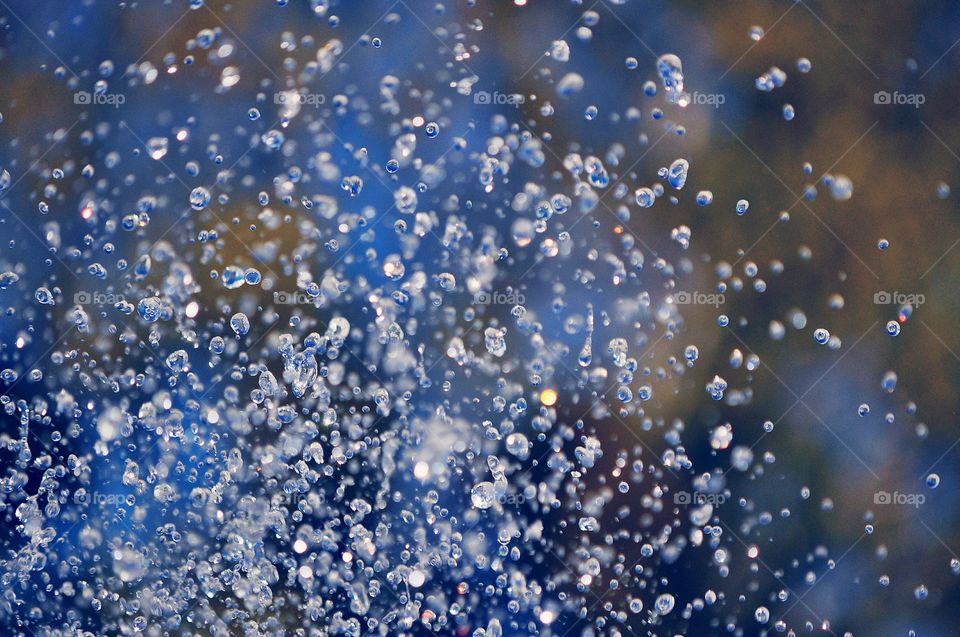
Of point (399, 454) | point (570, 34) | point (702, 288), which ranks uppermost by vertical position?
point (570, 34)

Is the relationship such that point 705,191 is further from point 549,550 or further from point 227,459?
point 227,459

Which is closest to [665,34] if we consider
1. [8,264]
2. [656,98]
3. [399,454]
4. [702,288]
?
[656,98]

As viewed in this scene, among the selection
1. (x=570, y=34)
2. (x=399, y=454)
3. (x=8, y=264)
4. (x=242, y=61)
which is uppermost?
(x=570, y=34)

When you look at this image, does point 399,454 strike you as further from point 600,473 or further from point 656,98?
point 656,98

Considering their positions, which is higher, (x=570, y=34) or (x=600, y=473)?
(x=570, y=34)

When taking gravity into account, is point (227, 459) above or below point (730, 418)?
below

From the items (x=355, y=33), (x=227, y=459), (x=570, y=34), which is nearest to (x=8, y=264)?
(x=227, y=459)
